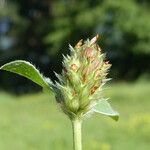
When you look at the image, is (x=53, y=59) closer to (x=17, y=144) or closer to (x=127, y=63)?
(x=127, y=63)

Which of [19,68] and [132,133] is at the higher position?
[132,133]

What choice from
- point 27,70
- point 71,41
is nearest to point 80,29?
point 71,41

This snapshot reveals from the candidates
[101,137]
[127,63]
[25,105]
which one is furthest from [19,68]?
[127,63]

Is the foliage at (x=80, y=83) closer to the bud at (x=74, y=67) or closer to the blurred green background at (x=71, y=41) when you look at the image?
the bud at (x=74, y=67)

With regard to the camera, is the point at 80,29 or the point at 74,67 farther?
the point at 80,29

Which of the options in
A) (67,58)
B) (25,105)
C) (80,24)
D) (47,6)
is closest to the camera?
(67,58)

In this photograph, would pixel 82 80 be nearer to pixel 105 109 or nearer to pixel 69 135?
pixel 105 109

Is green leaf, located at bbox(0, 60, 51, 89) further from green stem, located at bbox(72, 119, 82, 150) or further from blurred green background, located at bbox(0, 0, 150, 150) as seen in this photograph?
blurred green background, located at bbox(0, 0, 150, 150)
